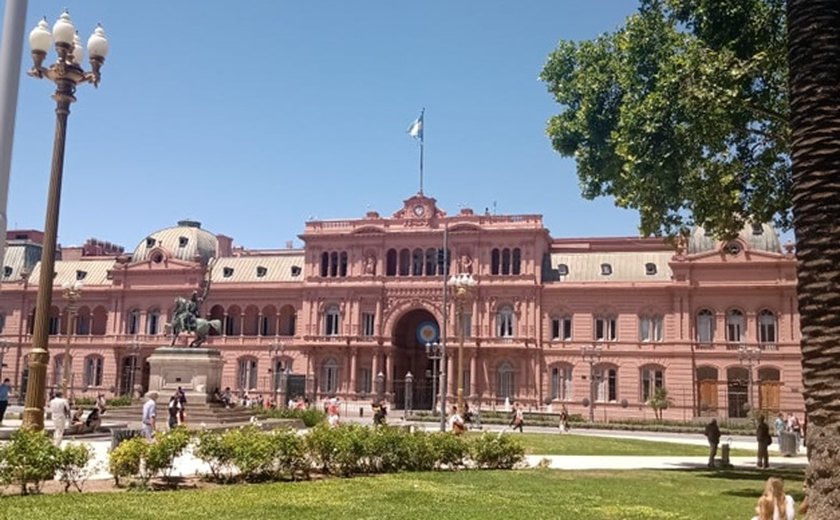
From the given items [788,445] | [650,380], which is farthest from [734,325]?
[788,445]

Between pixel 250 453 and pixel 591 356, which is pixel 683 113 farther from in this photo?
pixel 591 356

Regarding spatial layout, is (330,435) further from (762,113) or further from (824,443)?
(762,113)

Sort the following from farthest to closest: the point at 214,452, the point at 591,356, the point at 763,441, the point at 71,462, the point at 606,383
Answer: the point at 591,356 < the point at 606,383 < the point at 763,441 < the point at 214,452 < the point at 71,462

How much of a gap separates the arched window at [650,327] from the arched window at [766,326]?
697 centimetres

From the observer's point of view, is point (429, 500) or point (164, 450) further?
point (164, 450)

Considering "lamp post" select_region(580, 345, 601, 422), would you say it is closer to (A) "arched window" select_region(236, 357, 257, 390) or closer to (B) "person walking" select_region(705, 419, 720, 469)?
(A) "arched window" select_region(236, 357, 257, 390)

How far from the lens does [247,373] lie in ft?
226

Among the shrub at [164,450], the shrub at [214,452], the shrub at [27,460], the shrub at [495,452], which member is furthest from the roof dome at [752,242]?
the shrub at [27,460]

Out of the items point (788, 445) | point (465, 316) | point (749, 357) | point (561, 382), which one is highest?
point (465, 316)

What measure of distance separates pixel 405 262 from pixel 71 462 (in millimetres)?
52541

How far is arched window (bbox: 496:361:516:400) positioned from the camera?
202 ft

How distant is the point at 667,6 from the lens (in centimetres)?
2245

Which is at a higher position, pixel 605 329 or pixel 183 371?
pixel 605 329

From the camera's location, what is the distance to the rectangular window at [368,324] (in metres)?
65.4
